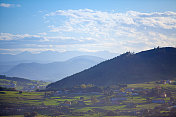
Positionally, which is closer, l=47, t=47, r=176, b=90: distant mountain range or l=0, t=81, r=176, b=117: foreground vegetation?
l=0, t=81, r=176, b=117: foreground vegetation

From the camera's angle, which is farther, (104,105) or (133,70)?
(133,70)

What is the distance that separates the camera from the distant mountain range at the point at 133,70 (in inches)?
4537

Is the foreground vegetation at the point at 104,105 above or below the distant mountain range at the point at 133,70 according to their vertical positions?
below

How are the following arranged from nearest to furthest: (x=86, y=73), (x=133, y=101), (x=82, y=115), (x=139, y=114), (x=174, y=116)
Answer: (x=174, y=116)
(x=139, y=114)
(x=82, y=115)
(x=133, y=101)
(x=86, y=73)

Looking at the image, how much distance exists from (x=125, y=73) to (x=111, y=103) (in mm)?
52626

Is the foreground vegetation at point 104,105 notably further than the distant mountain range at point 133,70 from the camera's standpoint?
No

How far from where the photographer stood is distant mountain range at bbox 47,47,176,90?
115 m

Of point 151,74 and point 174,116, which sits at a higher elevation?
point 151,74

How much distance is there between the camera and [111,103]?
236 ft

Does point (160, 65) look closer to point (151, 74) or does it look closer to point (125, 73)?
point (151, 74)

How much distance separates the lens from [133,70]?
124062mm

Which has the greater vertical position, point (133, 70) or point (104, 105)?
point (133, 70)

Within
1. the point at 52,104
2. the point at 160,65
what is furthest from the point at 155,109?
the point at 160,65

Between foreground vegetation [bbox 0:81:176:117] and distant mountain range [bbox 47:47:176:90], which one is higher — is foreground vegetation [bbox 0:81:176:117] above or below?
below
